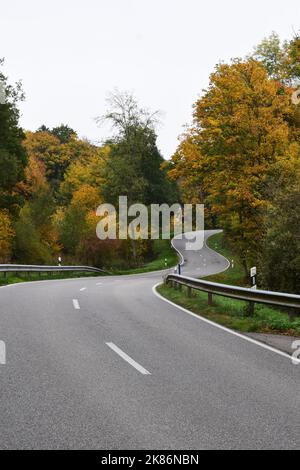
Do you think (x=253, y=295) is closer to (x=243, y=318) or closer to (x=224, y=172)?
(x=243, y=318)

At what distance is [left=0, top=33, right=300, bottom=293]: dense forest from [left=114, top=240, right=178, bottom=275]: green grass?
266 cm

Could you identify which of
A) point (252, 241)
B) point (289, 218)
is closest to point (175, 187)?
point (252, 241)

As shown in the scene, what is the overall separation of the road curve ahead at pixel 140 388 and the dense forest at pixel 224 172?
1051 cm

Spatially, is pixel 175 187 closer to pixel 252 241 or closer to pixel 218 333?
pixel 252 241

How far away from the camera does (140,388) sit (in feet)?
20.8

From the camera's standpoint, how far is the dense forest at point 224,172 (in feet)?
70.2

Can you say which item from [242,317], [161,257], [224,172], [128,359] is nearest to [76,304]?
[242,317]

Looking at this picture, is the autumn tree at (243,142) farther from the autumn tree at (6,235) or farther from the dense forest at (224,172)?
the autumn tree at (6,235)

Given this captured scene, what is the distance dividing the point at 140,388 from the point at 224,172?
2352 centimetres

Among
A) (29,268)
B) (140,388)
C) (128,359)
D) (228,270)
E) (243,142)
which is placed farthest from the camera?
(228,270)

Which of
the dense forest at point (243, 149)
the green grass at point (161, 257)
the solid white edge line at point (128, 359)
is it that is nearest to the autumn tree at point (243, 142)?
the dense forest at point (243, 149)

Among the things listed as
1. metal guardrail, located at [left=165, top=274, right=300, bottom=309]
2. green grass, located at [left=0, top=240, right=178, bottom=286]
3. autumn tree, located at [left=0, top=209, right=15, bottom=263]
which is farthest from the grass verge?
metal guardrail, located at [left=165, top=274, right=300, bottom=309]

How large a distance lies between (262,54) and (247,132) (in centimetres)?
2223

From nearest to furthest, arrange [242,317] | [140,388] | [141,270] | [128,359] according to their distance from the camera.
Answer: [140,388] → [128,359] → [242,317] → [141,270]
